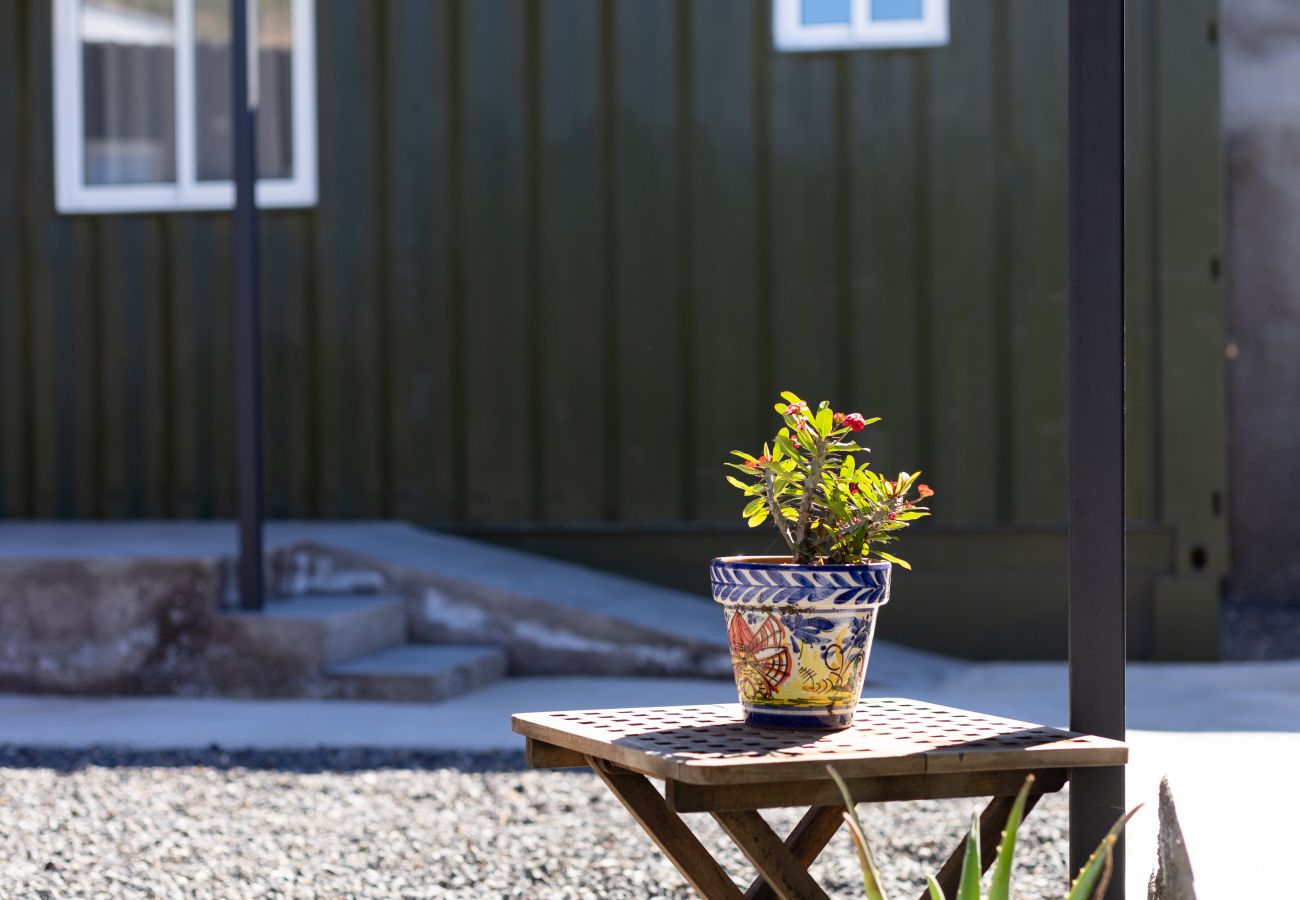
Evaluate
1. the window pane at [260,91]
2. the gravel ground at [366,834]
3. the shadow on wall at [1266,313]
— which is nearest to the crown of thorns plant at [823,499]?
the gravel ground at [366,834]

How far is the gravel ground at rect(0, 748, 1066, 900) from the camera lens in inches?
124

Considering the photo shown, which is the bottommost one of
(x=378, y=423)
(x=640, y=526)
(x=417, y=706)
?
(x=417, y=706)

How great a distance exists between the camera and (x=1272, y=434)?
8.64 meters

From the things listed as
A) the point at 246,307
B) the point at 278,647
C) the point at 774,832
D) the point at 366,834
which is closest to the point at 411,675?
the point at 278,647

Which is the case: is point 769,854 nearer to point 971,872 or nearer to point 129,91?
point 971,872

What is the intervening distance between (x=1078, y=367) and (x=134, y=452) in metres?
5.88

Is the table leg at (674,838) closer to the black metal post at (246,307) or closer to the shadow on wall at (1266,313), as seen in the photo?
the black metal post at (246,307)

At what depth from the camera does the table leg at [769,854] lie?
1805 mm

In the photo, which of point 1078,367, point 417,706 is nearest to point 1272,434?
point 417,706

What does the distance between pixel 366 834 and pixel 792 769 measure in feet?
6.72

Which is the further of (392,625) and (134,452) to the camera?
(134,452)

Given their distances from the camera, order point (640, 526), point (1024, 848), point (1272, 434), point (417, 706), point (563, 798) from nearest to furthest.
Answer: point (1024, 848)
point (563, 798)
point (417, 706)
point (640, 526)
point (1272, 434)

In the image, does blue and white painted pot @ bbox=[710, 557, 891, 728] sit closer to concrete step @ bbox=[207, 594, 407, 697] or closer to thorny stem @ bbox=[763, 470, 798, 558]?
thorny stem @ bbox=[763, 470, 798, 558]

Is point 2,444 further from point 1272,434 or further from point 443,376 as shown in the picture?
point 1272,434
